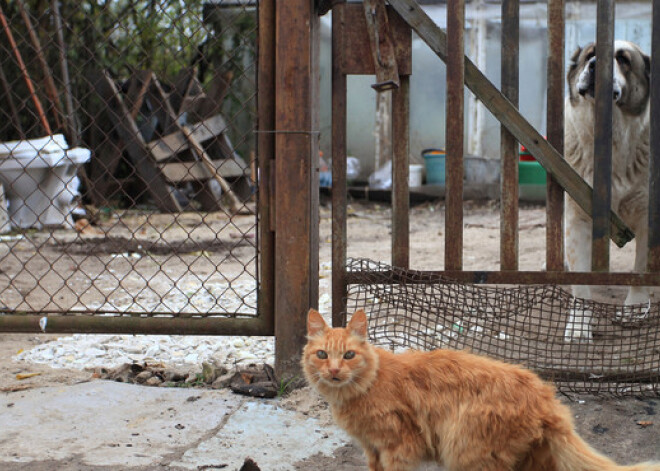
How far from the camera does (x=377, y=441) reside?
233 centimetres

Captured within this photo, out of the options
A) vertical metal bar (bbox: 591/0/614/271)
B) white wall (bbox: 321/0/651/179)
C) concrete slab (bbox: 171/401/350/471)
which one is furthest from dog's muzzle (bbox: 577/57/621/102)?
white wall (bbox: 321/0/651/179)

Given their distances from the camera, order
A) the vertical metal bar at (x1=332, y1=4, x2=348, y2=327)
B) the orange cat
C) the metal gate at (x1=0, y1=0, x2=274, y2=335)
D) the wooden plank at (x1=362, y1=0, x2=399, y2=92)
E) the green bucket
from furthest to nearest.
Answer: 1. the green bucket
2. the metal gate at (x1=0, y1=0, x2=274, y2=335)
3. the vertical metal bar at (x1=332, y1=4, x2=348, y2=327)
4. the wooden plank at (x1=362, y1=0, x2=399, y2=92)
5. the orange cat

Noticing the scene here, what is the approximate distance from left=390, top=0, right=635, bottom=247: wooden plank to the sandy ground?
2.58 ft

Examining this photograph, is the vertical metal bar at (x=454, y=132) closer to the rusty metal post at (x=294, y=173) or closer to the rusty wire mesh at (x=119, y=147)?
the rusty metal post at (x=294, y=173)

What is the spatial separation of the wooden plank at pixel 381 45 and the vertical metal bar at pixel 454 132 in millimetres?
256

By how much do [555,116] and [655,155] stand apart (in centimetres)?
45

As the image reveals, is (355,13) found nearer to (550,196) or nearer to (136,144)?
(550,196)

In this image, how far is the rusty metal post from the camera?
307 cm

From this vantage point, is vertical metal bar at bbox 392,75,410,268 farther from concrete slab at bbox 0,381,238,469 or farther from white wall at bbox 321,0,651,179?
white wall at bbox 321,0,651,179

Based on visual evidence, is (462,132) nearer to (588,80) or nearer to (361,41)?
(361,41)

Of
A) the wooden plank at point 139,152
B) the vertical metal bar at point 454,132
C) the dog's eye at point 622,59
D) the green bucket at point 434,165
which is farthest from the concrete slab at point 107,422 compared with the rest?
the green bucket at point 434,165

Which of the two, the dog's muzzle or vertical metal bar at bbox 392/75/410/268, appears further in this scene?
the dog's muzzle

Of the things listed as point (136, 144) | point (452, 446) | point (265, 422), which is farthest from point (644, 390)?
point (136, 144)

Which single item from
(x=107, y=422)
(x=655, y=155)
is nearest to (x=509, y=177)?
(x=655, y=155)
